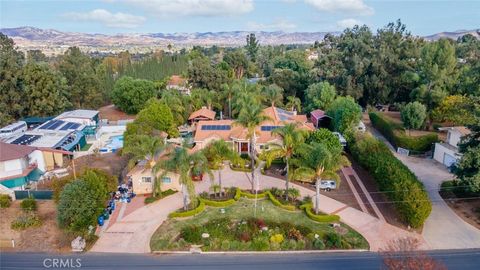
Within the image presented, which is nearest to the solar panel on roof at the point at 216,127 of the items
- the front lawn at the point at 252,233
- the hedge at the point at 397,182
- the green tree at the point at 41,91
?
the hedge at the point at 397,182

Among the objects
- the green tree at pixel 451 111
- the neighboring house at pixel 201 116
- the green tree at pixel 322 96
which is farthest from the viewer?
the green tree at pixel 322 96

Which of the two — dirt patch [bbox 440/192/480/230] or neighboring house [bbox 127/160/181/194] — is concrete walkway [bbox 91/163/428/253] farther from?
dirt patch [bbox 440/192/480/230]

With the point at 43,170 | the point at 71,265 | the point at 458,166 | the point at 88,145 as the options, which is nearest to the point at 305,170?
the point at 458,166

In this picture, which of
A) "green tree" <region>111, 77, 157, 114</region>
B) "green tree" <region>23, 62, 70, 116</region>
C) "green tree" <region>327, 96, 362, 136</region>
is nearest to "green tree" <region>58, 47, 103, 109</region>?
"green tree" <region>111, 77, 157, 114</region>

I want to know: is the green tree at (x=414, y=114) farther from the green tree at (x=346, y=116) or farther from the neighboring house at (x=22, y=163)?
the neighboring house at (x=22, y=163)

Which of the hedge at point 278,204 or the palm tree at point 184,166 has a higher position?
the palm tree at point 184,166

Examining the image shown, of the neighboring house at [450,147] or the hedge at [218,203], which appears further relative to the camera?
the neighboring house at [450,147]

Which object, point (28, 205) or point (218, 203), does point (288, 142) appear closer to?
point (218, 203)
